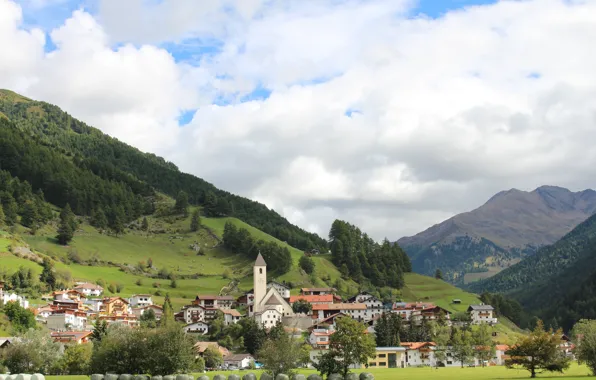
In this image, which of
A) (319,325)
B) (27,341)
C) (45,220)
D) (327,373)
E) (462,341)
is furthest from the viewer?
(45,220)

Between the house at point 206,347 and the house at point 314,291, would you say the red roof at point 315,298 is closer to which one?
the house at point 314,291

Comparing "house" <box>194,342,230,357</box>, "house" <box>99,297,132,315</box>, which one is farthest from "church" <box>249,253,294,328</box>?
"house" <box>99,297,132,315</box>

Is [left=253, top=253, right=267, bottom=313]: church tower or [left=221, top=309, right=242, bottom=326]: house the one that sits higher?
[left=253, top=253, right=267, bottom=313]: church tower

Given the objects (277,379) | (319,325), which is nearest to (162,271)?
(319,325)

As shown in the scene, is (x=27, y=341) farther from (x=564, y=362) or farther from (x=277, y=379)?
(x=564, y=362)

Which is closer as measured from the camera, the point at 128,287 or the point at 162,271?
the point at 128,287

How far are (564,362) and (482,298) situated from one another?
11735 cm

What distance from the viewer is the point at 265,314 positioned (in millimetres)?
145500

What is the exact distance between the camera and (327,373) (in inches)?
3113

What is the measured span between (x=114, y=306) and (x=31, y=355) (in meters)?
61.3

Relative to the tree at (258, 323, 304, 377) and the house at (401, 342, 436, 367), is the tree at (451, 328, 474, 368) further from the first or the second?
the tree at (258, 323, 304, 377)

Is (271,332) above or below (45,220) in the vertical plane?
below

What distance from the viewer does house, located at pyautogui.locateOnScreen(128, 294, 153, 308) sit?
15350 cm

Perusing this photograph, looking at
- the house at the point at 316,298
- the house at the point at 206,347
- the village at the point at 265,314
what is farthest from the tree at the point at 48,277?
the house at the point at 316,298
